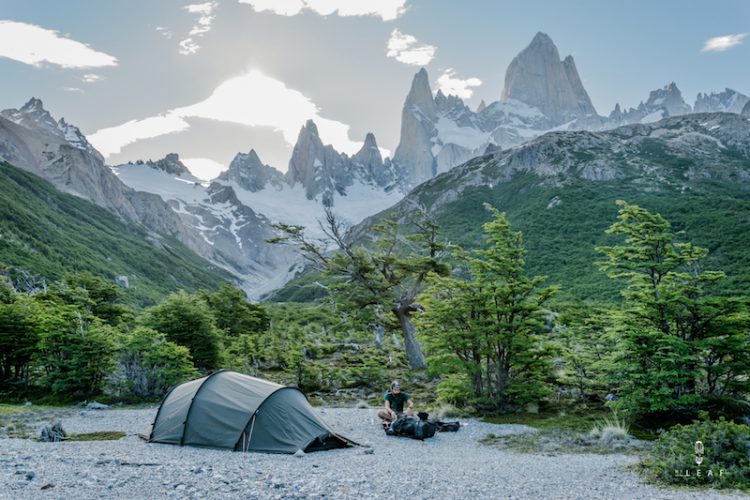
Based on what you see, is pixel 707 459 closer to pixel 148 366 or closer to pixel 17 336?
pixel 148 366

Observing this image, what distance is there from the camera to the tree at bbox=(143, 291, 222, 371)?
25195 mm

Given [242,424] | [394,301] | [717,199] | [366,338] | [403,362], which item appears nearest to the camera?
[242,424]

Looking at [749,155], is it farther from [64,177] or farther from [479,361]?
[64,177]

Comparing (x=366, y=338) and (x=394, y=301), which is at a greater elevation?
(x=394, y=301)

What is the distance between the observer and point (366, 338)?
4506 cm

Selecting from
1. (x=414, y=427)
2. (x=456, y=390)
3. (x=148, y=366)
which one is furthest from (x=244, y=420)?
(x=148, y=366)

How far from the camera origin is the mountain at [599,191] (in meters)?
69.6

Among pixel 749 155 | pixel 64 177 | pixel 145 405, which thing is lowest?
pixel 145 405

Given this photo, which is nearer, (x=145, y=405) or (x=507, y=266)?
(x=507, y=266)

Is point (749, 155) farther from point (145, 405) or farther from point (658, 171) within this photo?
point (145, 405)

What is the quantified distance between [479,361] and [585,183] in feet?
348

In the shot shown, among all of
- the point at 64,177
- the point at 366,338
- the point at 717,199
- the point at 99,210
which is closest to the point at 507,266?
the point at 366,338

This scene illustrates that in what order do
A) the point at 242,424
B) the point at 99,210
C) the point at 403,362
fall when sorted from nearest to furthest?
the point at 242,424, the point at 403,362, the point at 99,210

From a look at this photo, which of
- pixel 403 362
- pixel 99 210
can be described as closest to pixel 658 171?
pixel 403 362
